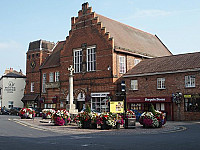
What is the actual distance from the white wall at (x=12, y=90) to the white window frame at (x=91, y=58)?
25.7m

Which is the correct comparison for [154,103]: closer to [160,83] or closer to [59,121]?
[160,83]

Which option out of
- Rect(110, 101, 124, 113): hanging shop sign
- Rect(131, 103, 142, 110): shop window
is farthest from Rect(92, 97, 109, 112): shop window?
Rect(110, 101, 124, 113): hanging shop sign

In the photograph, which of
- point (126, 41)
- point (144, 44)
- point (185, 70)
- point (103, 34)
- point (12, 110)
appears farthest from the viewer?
point (12, 110)

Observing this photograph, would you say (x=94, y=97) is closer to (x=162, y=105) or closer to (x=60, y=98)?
(x=60, y=98)

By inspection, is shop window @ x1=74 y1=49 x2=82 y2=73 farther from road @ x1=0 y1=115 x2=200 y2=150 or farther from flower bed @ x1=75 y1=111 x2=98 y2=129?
road @ x1=0 y1=115 x2=200 y2=150

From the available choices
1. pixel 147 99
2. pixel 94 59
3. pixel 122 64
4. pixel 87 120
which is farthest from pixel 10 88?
pixel 87 120

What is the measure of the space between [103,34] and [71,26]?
691 cm

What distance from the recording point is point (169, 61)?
34719 mm

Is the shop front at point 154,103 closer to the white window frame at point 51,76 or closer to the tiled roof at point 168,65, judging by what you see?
the tiled roof at point 168,65

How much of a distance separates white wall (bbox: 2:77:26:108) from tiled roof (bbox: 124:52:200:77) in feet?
103

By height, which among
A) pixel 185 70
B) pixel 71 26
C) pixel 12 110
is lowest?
pixel 12 110

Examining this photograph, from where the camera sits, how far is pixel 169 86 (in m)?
31.9

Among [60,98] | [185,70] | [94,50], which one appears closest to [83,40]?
[94,50]

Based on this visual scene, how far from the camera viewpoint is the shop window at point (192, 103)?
29.3 metres
